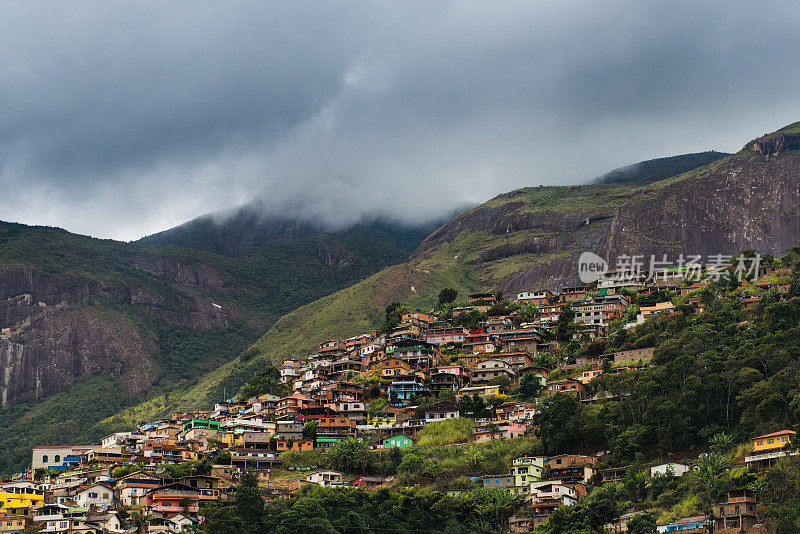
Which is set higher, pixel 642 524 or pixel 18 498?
pixel 18 498

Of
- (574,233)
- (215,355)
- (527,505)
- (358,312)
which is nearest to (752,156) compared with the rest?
(574,233)

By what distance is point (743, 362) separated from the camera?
71.8 metres

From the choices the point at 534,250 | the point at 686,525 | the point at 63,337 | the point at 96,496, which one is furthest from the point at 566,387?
the point at 63,337

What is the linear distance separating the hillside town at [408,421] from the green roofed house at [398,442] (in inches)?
6.8

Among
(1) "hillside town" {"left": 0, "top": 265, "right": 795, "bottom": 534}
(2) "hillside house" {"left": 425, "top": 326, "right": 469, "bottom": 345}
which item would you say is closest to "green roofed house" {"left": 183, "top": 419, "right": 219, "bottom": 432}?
(1) "hillside town" {"left": 0, "top": 265, "right": 795, "bottom": 534}

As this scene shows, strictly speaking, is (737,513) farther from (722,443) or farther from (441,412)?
(441,412)

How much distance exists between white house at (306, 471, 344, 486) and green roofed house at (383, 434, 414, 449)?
24.0 ft

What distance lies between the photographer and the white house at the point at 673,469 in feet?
213

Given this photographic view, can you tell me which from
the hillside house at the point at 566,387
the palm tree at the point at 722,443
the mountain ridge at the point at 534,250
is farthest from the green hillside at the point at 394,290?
the palm tree at the point at 722,443

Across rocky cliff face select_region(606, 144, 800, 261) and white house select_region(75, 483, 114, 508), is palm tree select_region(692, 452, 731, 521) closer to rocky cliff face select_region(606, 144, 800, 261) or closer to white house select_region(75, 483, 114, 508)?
white house select_region(75, 483, 114, 508)

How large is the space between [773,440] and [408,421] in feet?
98.6

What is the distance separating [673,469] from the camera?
2559 inches

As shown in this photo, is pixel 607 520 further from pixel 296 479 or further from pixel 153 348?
pixel 153 348

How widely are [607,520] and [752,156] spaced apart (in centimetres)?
12589
